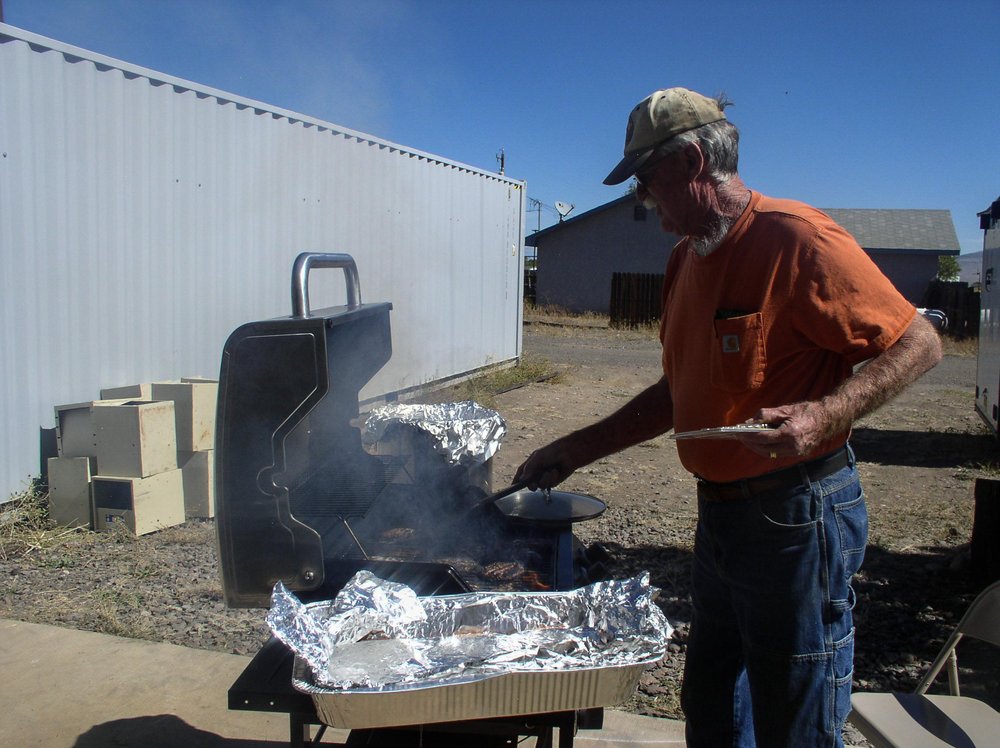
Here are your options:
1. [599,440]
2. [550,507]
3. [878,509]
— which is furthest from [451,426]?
[878,509]

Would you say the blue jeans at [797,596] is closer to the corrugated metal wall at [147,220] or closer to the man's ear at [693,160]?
the man's ear at [693,160]

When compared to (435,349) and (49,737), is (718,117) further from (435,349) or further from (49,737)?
(435,349)

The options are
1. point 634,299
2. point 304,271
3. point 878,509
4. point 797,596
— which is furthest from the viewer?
point 634,299

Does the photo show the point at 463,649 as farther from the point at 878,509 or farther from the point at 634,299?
the point at 634,299

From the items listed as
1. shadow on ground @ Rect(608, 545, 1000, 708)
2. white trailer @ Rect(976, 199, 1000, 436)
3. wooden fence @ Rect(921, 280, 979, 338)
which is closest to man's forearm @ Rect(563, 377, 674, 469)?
shadow on ground @ Rect(608, 545, 1000, 708)

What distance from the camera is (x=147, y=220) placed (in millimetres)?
5254

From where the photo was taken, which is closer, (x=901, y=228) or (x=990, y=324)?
(x=990, y=324)

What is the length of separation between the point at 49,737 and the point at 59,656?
0.60m

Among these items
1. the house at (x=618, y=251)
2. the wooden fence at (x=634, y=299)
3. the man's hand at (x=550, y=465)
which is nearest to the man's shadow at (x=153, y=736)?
the man's hand at (x=550, y=465)

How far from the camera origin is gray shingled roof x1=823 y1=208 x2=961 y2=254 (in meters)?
26.3

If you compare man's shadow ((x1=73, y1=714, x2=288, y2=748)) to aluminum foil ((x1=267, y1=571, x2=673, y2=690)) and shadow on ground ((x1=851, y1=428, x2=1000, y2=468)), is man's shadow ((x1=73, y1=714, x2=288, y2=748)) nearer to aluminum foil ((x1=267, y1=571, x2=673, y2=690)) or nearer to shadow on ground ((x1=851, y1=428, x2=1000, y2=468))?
aluminum foil ((x1=267, y1=571, x2=673, y2=690))

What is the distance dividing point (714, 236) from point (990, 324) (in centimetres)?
680

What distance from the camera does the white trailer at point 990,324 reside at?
6746mm

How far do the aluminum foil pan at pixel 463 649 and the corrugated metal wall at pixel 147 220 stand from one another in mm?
3634
